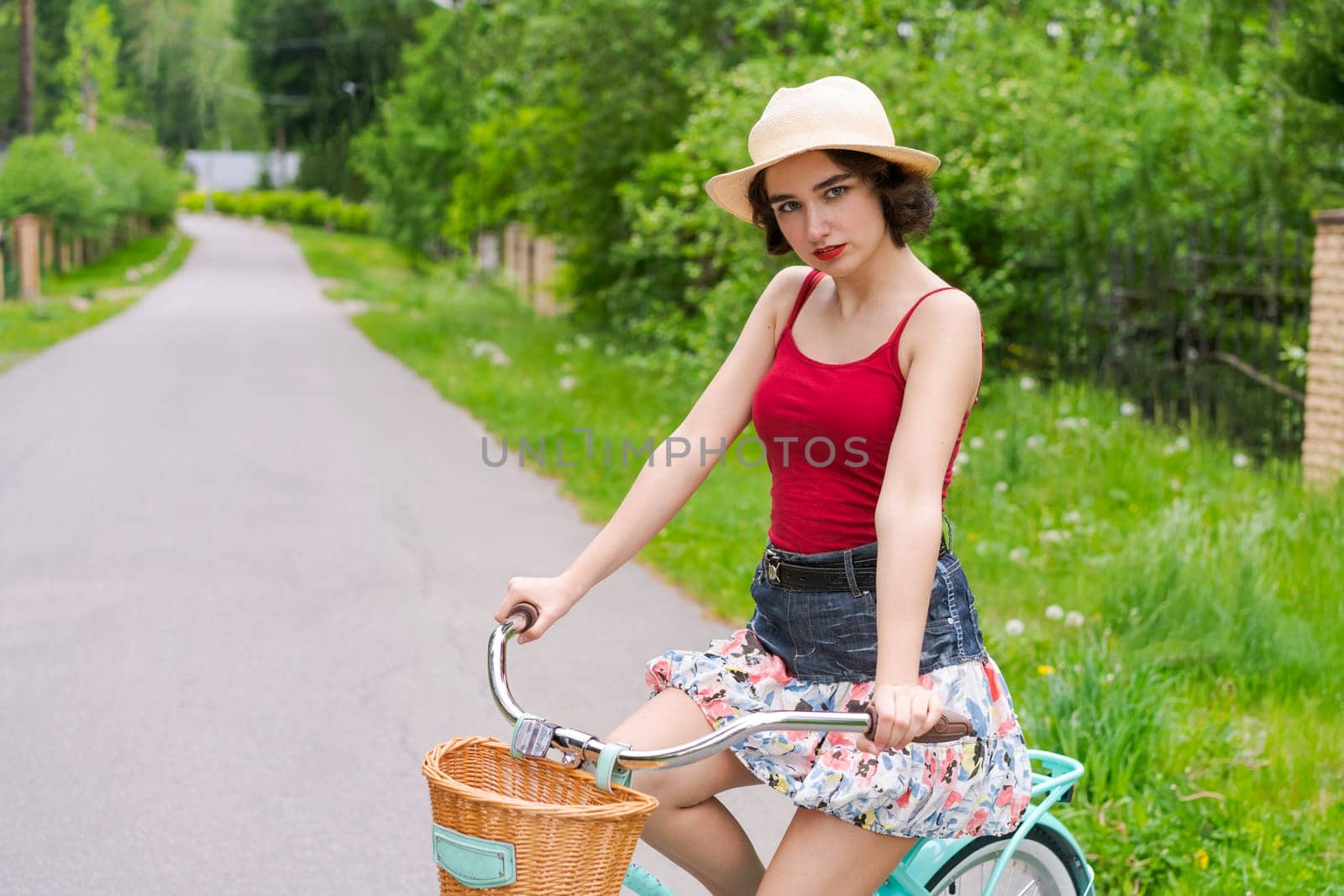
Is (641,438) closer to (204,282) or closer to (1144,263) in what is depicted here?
(1144,263)

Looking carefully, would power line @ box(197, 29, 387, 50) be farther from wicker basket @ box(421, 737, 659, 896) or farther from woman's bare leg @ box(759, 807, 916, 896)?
wicker basket @ box(421, 737, 659, 896)

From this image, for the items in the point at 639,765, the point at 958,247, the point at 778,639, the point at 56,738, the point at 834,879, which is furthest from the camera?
the point at 958,247

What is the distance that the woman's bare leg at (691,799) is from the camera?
92.0 inches

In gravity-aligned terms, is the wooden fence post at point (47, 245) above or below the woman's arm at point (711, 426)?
below

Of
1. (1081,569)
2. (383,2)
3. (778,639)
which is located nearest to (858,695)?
(778,639)

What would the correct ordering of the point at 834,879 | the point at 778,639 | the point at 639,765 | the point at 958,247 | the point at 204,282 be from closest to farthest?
the point at 639,765 → the point at 834,879 → the point at 778,639 → the point at 958,247 → the point at 204,282

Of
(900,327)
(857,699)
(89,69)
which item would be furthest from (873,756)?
(89,69)

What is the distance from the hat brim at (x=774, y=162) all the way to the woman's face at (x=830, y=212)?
0.11 ft

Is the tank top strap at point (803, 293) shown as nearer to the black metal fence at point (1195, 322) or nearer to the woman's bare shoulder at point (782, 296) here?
the woman's bare shoulder at point (782, 296)

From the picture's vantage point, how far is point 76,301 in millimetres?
27031

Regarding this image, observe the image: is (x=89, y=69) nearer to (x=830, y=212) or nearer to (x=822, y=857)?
(x=830, y=212)

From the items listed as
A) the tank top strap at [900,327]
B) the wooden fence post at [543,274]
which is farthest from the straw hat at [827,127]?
the wooden fence post at [543,274]

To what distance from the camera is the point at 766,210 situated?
2.59m

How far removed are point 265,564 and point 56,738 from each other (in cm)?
260
